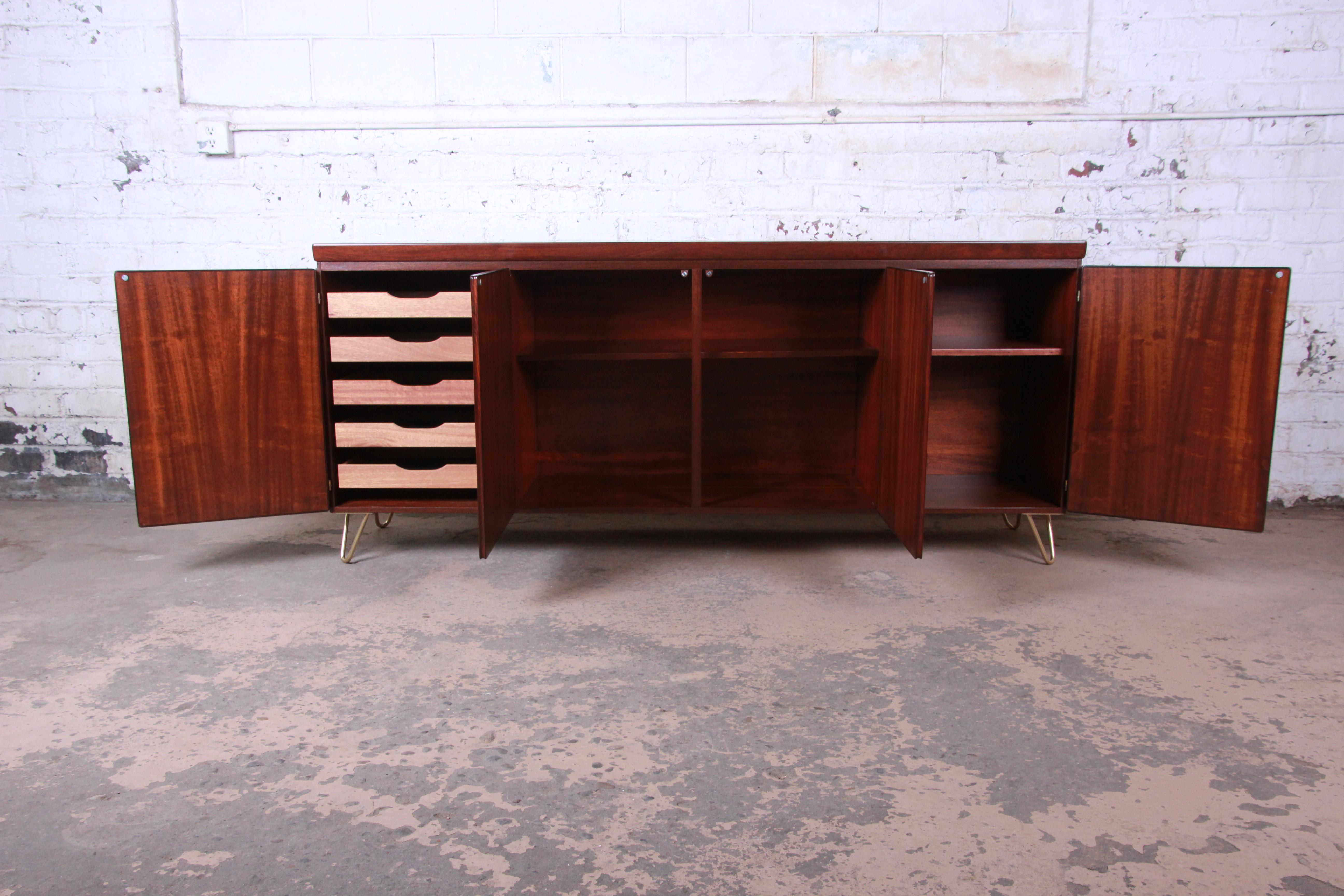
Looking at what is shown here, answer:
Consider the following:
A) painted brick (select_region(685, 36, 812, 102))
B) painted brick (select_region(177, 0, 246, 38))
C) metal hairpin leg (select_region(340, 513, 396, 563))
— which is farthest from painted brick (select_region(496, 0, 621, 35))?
metal hairpin leg (select_region(340, 513, 396, 563))

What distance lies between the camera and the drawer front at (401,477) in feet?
8.90

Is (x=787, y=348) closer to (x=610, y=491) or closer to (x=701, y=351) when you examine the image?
(x=701, y=351)

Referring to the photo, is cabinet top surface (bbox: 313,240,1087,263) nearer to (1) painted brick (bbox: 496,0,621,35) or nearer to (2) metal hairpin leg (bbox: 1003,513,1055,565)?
(2) metal hairpin leg (bbox: 1003,513,1055,565)

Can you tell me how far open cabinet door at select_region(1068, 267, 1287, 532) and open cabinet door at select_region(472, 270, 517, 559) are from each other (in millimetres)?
1641

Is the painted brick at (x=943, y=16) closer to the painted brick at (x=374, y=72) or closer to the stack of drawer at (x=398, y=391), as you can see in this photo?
the painted brick at (x=374, y=72)

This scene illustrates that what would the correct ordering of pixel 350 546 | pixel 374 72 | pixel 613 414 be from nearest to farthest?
pixel 350 546, pixel 613 414, pixel 374 72

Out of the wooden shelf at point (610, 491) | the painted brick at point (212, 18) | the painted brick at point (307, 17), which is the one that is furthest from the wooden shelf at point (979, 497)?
the painted brick at point (212, 18)

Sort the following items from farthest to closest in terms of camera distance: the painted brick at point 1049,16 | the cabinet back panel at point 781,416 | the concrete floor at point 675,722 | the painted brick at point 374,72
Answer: the painted brick at point 374,72
the painted brick at point 1049,16
the cabinet back panel at point 781,416
the concrete floor at point 675,722

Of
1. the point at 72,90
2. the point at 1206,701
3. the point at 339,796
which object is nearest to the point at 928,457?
the point at 1206,701

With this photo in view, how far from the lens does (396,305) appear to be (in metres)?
2.63

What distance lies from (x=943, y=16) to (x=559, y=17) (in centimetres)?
136

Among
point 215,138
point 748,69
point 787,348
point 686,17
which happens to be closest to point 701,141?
point 748,69

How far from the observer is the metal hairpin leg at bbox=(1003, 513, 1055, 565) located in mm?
2770

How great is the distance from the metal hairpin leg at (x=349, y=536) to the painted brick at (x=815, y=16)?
2177mm
